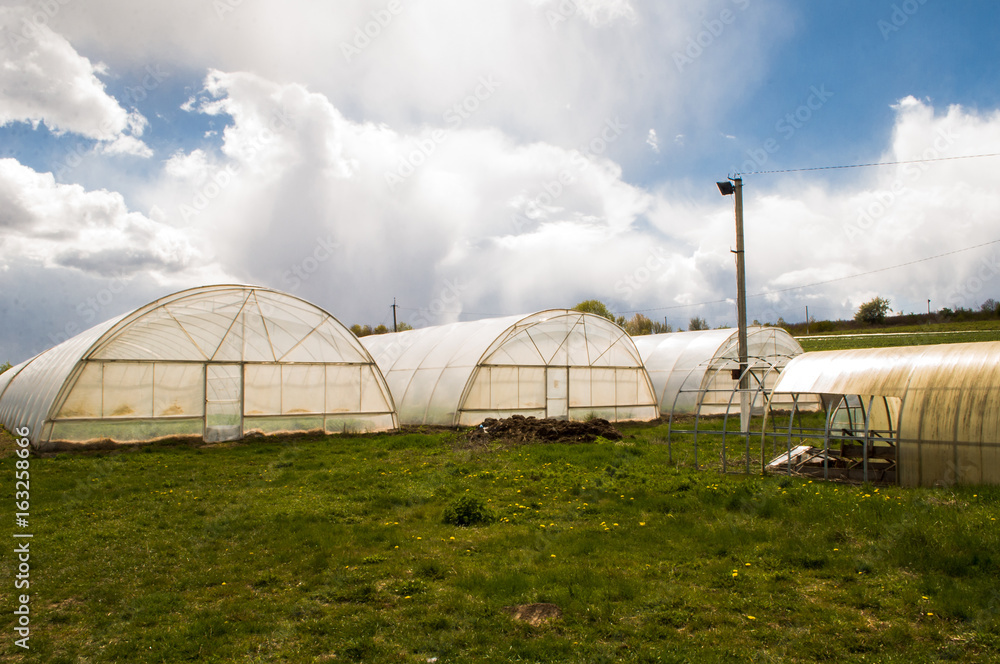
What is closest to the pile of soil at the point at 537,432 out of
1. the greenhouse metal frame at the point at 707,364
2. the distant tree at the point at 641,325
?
the greenhouse metal frame at the point at 707,364

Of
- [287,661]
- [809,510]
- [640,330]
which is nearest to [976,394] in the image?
[809,510]

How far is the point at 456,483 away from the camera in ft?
41.7

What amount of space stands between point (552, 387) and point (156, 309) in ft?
46.6

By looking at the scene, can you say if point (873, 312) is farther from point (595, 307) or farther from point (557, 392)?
point (557, 392)

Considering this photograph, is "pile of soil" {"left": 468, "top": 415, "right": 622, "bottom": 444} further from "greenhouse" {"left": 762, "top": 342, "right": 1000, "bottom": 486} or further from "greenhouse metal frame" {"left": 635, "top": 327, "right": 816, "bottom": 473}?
"greenhouse metal frame" {"left": 635, "top": 327, "right": 816, "bottom": 473}

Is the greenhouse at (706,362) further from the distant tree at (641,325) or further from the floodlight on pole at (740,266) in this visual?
the distant tree at (641,325)

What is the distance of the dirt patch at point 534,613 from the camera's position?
238 inches

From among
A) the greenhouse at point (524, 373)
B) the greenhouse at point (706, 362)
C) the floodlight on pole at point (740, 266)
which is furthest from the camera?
the greenhouse at point (706, 362)

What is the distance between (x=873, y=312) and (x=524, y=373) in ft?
207

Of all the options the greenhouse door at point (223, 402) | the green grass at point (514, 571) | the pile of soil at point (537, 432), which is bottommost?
the green grass at point (514, 571)

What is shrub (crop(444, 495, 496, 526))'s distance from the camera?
9852mm

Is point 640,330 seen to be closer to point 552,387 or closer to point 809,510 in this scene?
point 552,387

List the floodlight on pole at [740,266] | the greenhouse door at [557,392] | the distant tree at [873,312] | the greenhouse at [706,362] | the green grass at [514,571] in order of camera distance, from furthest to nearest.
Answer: the distant tree at [873,312], the greenhouse at [706,362], the greenhouse door at [557,392], the floodlight on pole at [740,266], the green grass at [514,571]

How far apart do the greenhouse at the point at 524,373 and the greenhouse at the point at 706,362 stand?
2409 millimetres
